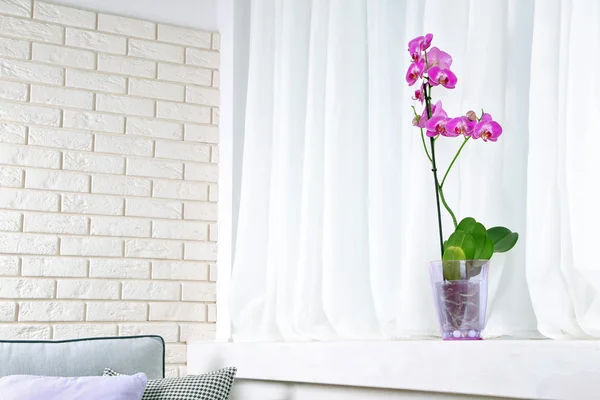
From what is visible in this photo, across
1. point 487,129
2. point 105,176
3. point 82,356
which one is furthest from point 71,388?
point 487,129

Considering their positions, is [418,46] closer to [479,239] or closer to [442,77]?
[442,77]

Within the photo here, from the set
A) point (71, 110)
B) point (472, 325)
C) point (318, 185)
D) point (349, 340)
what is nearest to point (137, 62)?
point (71, 110)

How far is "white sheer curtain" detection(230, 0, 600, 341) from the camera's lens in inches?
60.5

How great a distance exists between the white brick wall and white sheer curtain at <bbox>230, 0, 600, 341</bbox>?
15.6 inches

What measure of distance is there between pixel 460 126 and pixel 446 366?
50cm

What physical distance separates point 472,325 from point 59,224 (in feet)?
5.59

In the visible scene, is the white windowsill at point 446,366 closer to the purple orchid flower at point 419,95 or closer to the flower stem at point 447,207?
the flower stem at point 447,207

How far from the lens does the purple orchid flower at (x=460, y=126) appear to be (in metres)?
1.74

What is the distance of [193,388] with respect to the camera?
2.27 metres

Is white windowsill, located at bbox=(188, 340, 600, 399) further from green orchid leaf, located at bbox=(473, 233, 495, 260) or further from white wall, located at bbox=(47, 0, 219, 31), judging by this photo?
white wall, located at bbox=(47, 0, 219, 31)

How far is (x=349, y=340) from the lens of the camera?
7.04ft

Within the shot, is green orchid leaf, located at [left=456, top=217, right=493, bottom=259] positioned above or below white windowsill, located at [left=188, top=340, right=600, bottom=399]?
above

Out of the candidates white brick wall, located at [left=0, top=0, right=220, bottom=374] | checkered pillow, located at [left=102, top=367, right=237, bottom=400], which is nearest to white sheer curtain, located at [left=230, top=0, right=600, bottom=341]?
checkered pillow, located at [left=102, top=367, right=237, bottom=400]

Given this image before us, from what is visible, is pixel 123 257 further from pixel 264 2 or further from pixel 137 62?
pixel 264 2
